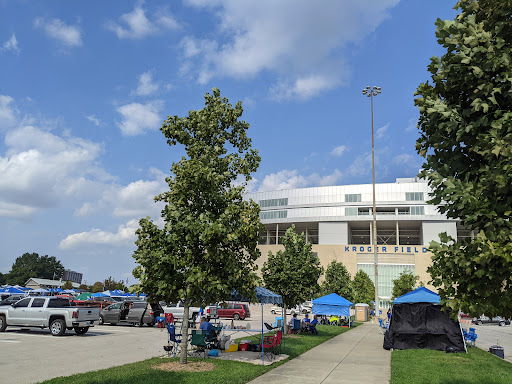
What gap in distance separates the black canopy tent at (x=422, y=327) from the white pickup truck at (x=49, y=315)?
1500 centimetres

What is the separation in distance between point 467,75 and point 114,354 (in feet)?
47.9

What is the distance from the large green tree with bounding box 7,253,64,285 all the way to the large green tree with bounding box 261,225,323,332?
15301cm

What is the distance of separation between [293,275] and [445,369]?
36.1ft

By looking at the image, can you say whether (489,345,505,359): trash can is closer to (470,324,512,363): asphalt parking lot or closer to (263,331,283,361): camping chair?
(470,324,512,363): asphalt parking lot

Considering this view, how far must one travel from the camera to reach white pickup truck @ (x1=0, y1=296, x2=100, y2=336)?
19766 mm

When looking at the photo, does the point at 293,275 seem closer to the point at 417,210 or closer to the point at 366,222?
the point at 366,222

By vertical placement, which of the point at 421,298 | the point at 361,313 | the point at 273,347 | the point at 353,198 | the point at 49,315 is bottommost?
the point at 361,313

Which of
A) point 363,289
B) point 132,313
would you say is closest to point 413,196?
point 363,289

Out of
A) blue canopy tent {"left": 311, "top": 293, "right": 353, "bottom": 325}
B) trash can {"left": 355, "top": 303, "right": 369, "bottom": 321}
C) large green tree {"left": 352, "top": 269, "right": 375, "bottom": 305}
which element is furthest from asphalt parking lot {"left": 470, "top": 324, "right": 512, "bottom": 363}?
large green tree {"left": 352, "top": 269, "right": 375, "bottom": 305}

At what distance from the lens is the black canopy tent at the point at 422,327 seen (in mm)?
18734

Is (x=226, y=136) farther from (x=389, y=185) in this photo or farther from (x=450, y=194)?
(x=389, y=185)

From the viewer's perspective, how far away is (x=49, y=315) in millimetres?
20000

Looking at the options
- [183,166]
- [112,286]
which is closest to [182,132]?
[183,166]

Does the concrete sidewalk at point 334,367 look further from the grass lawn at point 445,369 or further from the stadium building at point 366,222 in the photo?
the stadium building at point 366,222
